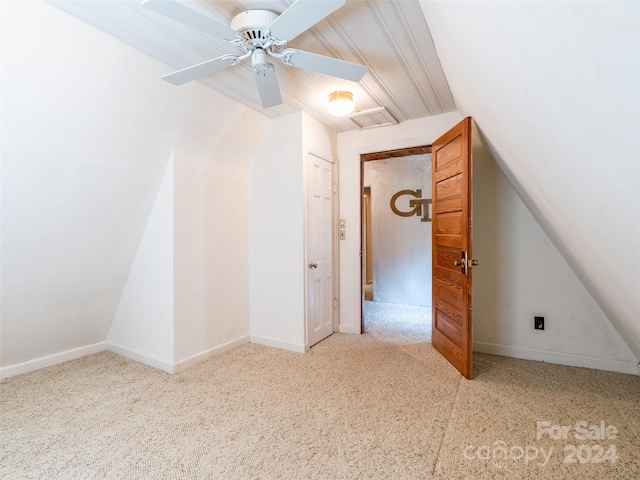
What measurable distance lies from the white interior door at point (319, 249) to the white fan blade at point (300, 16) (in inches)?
63.0

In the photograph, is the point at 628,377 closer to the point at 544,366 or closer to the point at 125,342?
the point at 544,366

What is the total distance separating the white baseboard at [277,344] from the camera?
297 cm

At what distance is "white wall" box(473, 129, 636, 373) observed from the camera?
8.57 ft

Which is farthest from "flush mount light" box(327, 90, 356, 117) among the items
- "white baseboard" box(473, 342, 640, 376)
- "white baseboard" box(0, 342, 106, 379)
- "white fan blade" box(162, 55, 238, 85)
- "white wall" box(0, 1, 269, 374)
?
Answer: "white baseboard" box(0, 342, 106, 379)

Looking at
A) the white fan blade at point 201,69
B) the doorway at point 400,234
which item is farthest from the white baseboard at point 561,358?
the white fan blade at point 201,69

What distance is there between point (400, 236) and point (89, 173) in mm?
4138

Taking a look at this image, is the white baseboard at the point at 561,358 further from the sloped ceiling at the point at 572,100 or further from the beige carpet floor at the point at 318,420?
the sloped ceiling at the point at 572,100

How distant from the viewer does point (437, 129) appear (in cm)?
317

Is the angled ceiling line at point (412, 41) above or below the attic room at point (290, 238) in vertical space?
above

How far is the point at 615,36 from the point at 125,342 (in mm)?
3612

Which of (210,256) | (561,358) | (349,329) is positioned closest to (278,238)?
(210,256)

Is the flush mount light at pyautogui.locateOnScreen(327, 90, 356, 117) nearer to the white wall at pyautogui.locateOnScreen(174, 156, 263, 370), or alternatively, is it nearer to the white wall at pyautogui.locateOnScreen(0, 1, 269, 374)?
the white wall at pyautogui.locateOnScreen(0, 1, 269, 374)

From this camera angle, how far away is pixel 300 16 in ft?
4.38

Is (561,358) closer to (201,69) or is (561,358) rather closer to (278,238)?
(278,238)
